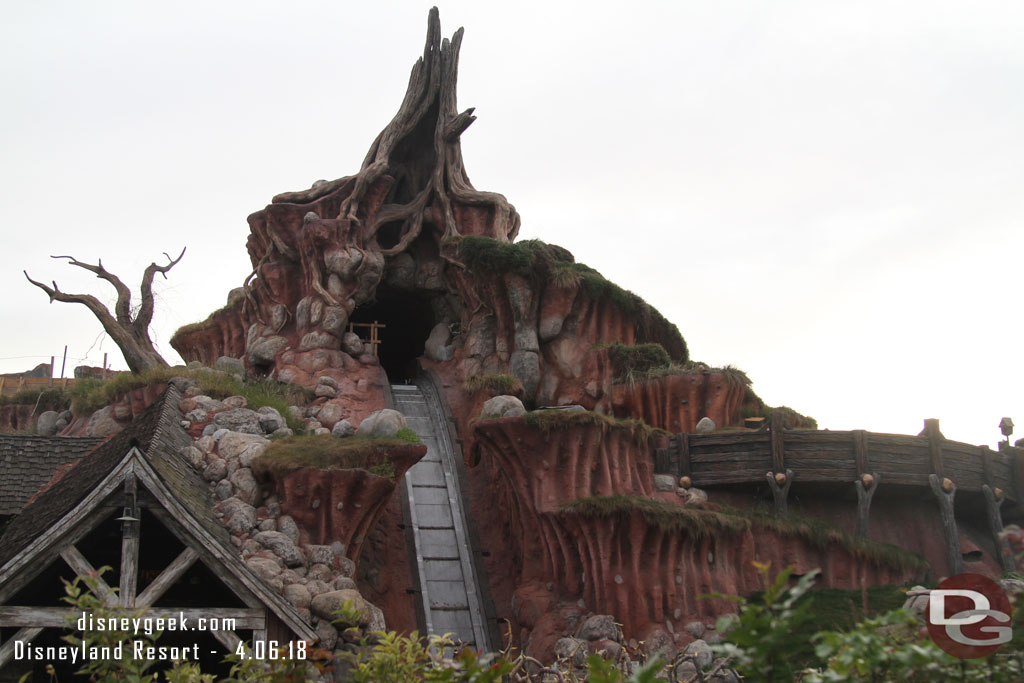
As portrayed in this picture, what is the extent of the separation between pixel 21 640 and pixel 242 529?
403cm

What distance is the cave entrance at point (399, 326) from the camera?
96.5ft

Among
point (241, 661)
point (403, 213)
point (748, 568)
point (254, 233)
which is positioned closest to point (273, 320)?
point (254, 233)

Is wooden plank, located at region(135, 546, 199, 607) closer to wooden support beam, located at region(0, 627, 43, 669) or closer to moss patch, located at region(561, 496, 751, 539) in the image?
wooden support beam, located at region(0, 627, 43, 669)

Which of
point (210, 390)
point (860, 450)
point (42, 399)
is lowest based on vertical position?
point (860, 450)

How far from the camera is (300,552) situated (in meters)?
16.0

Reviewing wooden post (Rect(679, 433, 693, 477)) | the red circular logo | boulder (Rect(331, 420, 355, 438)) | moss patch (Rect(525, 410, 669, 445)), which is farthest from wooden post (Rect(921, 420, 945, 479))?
the red circular logo

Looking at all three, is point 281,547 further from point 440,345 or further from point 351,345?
point 440,345

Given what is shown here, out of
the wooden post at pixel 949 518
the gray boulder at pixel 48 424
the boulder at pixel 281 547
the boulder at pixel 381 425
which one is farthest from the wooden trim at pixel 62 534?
the wooden post at pixel 949 518

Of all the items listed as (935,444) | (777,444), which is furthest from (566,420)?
(935,444)

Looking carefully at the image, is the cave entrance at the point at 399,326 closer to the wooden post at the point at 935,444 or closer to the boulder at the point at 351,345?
the boulder at the point at 351,345

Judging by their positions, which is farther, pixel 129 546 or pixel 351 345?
pixel 351 345

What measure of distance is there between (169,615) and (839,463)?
40.7ft

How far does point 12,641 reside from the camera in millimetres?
12242

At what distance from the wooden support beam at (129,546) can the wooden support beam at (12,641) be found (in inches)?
41.5
